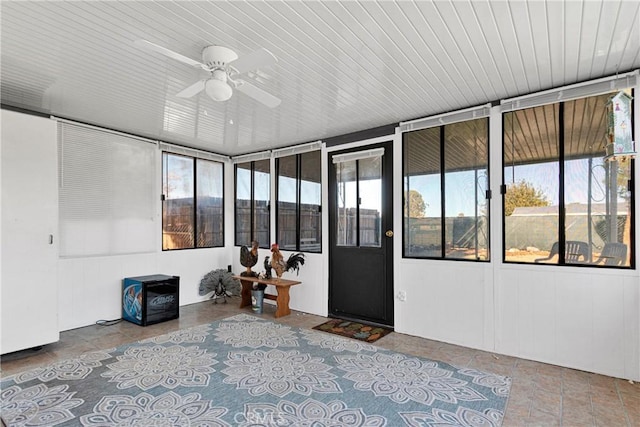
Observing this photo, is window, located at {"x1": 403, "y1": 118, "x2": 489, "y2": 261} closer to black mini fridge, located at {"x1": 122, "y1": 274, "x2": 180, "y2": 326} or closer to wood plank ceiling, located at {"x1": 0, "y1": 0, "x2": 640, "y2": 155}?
wood plank ceiling, located at {"x1": 0, "y1": 0, "x2": 640, "y2": 155}

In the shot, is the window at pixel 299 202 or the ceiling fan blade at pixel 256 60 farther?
the window at pixel 299 202

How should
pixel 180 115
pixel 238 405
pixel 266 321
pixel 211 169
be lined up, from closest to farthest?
pixel 238 405 → pixel 180 115 → pixel 266 321 → pixel 211 169

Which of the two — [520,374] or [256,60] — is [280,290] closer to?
[520,374]

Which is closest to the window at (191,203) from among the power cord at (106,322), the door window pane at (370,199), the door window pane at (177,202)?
the door window pane at (177,202)

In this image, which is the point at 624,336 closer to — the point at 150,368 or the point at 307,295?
the point at 307,295

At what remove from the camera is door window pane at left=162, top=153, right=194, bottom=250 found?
5.30 meters

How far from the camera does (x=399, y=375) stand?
9.71ft

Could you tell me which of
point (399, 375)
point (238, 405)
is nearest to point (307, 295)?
point (399, 375)

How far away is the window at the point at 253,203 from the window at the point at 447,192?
2.61 meters

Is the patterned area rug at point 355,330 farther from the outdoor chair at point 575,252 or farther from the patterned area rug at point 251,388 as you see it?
the outdoor chair at point 575,252

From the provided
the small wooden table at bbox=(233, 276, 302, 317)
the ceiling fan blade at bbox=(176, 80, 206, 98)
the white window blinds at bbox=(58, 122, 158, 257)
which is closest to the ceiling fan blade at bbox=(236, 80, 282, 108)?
the ceiling fan blade at bbox=(176, 80, 206, 98)

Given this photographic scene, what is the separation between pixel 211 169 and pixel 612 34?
17.9 feet

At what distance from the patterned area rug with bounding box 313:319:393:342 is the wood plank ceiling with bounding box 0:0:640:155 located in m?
2.63

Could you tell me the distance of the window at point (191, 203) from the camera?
5336 mm
